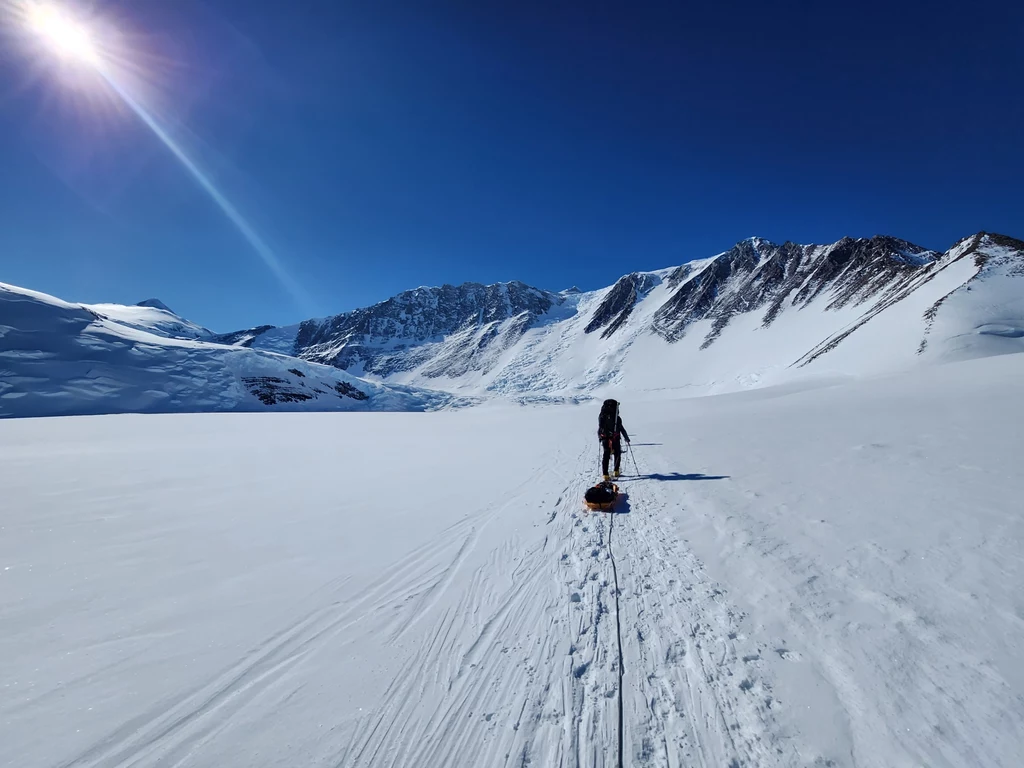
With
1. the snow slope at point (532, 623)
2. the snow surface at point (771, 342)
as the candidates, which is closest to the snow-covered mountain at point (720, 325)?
the snow surface at point (771, 342)

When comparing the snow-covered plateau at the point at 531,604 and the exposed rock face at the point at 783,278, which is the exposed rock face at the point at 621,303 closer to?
the exposed rock face at the point at 783,278

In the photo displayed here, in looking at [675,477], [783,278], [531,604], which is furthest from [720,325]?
[531,604]

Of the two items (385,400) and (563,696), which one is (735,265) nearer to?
(385,400)

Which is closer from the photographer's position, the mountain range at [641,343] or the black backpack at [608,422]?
the black backpack at [608,422]

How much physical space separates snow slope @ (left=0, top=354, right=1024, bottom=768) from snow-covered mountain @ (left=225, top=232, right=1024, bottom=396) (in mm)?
31631

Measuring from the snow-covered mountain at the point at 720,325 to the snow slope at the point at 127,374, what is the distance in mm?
52564

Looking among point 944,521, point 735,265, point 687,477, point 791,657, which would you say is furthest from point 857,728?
point 735,265

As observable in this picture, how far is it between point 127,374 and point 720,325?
108554 mm

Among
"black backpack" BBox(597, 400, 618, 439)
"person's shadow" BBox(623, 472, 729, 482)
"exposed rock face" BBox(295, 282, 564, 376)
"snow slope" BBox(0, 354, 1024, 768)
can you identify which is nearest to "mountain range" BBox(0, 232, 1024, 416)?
"exposed rock face" BBox(295, 282, 564, 376)

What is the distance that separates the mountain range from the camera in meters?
33.9

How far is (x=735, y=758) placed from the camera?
8.86 feet

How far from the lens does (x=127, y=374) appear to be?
46.6 m

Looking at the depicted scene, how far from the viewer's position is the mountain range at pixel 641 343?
111 feet

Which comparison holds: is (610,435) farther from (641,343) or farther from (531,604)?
(641,343)
